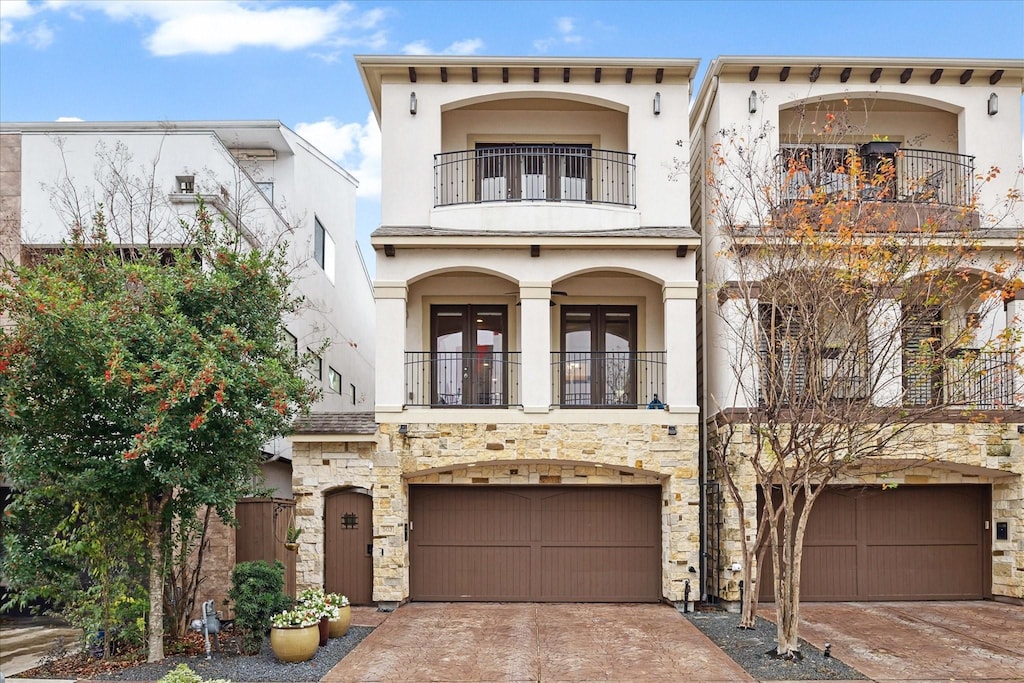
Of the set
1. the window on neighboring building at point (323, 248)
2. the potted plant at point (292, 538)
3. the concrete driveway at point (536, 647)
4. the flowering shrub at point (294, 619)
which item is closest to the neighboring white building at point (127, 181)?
the potted plant at point (292, 538)

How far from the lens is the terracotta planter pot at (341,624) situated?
12469mm

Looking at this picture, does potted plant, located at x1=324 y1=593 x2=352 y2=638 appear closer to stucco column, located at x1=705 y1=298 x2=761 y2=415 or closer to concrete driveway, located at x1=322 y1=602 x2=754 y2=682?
concrete driveway, located at x1=322 y1=602 x2=754 y2=682

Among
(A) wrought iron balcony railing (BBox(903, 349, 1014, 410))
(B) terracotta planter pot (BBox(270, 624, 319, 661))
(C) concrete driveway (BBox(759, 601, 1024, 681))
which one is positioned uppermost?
(A) wrought iron balcony railing (BBox(903, 349, 1014, 410))

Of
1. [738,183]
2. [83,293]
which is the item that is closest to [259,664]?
[83,293]

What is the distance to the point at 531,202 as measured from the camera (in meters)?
15.9

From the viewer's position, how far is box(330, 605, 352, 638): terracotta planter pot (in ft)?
40.9

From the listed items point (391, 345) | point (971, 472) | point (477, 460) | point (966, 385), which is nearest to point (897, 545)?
point (971, 472)

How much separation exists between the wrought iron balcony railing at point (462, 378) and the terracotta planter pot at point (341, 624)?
4.60 meters

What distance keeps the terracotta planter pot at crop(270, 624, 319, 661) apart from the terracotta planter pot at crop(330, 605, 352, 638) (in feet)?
3.96

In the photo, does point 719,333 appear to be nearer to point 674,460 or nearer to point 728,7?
point 674,460

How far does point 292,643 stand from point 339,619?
143cm

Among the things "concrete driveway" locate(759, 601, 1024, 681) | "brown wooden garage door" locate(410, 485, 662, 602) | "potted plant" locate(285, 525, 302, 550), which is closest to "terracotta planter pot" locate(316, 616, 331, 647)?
"potted plant" locate(285, 525, 302, 550)

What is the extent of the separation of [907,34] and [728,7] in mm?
3111

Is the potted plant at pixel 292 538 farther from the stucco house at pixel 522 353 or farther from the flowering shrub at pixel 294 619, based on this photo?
the flowering shrub at pixel 294 619
